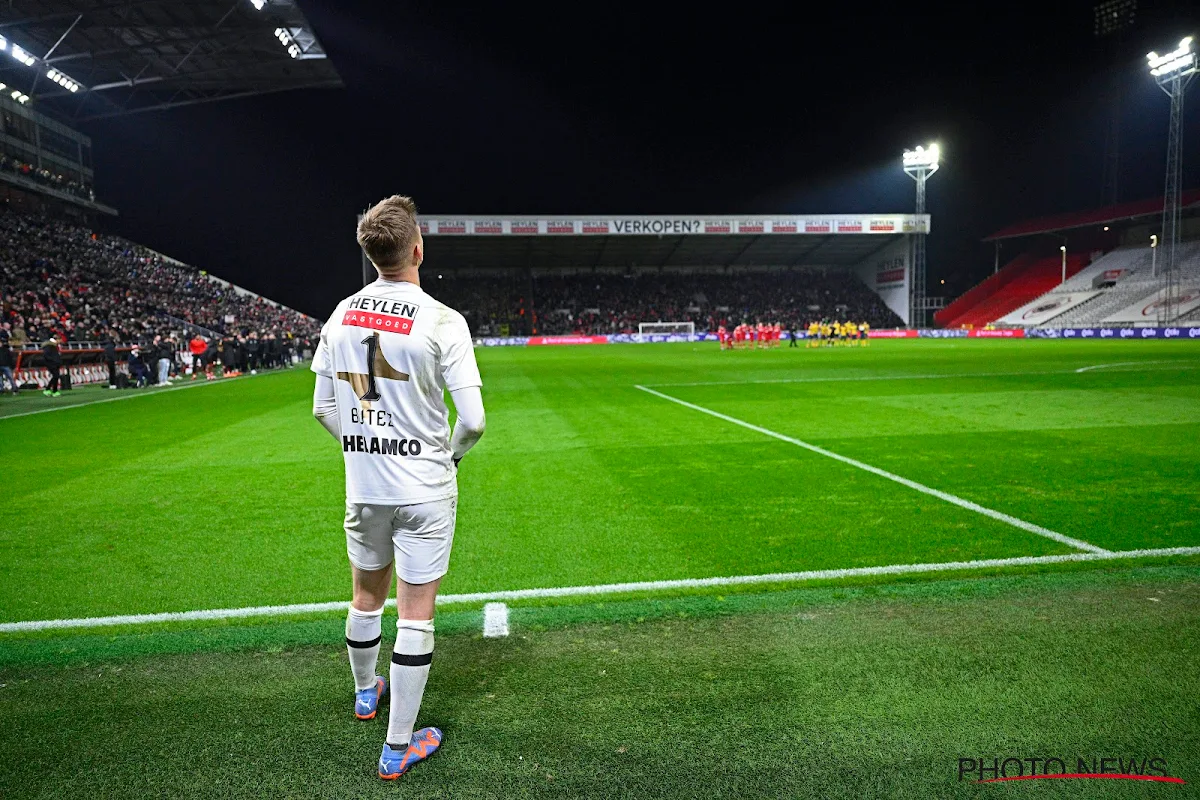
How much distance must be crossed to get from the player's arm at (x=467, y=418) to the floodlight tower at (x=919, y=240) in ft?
186

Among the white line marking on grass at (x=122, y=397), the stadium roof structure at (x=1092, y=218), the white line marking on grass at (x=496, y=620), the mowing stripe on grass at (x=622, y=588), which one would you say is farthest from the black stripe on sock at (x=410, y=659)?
the stadium roof structure at (x=1092, y=218)

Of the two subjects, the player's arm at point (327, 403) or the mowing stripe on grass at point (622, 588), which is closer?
the player's arm at point (327, 403)

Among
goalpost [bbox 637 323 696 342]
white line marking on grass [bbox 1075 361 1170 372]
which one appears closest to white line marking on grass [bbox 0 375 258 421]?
white line marking on grass [bbox 1075 361 1170 372]

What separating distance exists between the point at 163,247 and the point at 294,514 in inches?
2296

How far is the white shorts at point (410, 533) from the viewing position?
9.44ft

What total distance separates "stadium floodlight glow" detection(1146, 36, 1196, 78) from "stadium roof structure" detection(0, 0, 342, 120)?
4317cm

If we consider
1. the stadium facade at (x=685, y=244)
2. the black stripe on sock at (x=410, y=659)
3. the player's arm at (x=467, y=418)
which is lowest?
the black stripe on sock at (x=410, y=659)

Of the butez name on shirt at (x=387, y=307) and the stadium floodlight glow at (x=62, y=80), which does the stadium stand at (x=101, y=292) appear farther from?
the butez name on shirt at (x=387, y=307)

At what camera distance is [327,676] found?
3623 mm

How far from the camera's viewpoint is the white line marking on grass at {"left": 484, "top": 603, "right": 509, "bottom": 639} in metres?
4.09

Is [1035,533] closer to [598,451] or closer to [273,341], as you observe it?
[598,451]

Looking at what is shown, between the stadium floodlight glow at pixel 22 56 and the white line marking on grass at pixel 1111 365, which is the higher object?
the stadium floodlight glow at pixel 22 56

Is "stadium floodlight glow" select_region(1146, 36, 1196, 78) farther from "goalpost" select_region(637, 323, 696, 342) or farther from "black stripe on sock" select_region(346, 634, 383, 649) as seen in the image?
"black stripe on sock" select_region(346, 634, 383, 649)

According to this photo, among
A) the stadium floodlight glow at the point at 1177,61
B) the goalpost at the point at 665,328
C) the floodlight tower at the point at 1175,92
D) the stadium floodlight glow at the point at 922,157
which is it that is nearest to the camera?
the floodlight tower at the point at 1175,92
